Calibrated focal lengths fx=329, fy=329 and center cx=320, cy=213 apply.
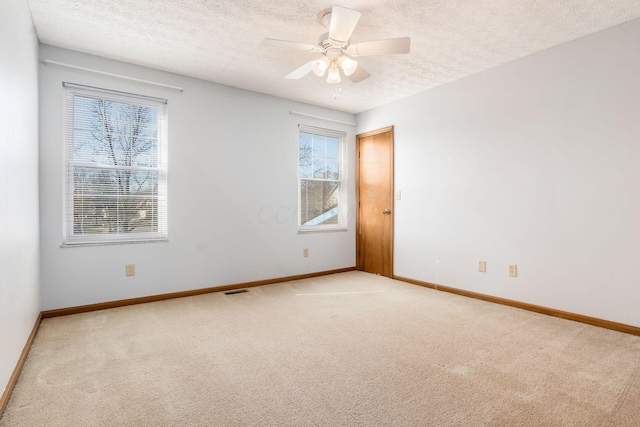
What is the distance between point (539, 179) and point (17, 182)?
407 centimetres

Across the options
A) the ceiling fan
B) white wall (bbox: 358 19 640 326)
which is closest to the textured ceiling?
the ceiling fan

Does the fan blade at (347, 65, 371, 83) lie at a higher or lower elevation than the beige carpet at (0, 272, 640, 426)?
higher

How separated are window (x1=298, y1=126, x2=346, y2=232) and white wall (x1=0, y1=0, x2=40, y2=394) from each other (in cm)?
285

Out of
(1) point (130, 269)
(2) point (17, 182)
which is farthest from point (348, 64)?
(1) point (130, 269)

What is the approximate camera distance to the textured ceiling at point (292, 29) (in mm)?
2379

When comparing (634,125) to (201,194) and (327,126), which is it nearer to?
(327,126)

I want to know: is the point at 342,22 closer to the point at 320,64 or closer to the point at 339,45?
the point at 339,45

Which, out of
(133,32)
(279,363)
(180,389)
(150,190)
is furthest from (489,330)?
(133,32)

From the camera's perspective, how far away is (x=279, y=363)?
2.09 m

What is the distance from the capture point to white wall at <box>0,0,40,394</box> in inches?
64.6

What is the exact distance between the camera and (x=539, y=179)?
3.11 metres

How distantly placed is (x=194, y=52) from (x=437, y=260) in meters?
3.47

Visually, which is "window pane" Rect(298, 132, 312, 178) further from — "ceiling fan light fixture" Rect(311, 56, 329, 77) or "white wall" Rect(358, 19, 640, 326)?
"ceiling fan light fixture" Rect(311, 56, 329, 77)

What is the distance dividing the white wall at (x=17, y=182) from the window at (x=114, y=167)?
1.27 feet
